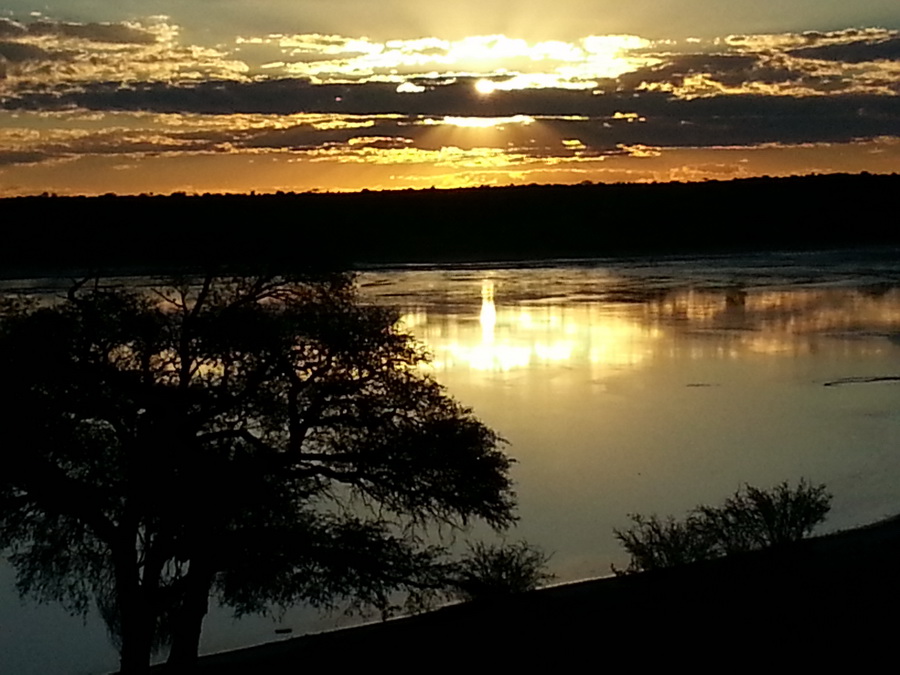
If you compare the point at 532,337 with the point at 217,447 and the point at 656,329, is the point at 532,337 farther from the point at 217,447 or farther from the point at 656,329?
the point at 217,447

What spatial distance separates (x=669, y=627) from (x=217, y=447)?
4517mm

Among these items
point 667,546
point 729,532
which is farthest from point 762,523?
point 667,546

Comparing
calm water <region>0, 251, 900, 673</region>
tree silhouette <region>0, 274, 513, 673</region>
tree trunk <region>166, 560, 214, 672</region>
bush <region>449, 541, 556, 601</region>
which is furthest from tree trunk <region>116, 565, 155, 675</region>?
bush <region>449, 541, 556, 601</region>

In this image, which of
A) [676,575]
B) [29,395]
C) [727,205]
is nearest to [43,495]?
[29,395]

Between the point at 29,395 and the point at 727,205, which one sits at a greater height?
the point at 29,395

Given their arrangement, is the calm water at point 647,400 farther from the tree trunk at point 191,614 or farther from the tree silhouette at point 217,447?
the tree trunk at point 191,614

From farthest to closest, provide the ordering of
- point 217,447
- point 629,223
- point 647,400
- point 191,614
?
point 629,223, point 647,400, point 217,447, point 191,614

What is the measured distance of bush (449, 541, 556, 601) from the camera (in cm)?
1480

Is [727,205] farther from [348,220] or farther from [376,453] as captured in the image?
[376,453]

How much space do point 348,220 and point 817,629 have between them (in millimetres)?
91213

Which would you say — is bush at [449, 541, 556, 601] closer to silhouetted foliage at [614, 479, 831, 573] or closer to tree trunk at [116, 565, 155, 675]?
silhouetted foliage at [614, 479, 831, 573]

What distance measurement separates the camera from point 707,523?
1764 cm

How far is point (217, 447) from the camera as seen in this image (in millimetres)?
12898

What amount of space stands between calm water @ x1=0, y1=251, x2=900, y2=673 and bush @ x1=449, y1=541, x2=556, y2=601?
4.24 feet
